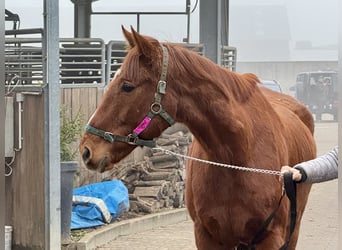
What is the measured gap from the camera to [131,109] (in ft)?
12.1

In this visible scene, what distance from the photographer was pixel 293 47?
51.6 ft

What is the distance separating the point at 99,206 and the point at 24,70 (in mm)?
1699

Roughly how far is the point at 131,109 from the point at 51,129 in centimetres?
284

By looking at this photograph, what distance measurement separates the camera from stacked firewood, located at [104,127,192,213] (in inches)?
350

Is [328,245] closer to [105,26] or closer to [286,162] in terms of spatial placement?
[286,162]

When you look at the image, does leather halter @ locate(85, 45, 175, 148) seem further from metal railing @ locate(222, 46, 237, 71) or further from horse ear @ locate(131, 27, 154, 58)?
metal railing @ locate(222, 46, 237, 71)

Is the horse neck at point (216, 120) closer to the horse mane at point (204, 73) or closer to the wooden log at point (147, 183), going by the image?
the horse mane at point (204, 73)

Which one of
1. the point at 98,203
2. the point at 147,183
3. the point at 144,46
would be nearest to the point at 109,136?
the point at 144,46

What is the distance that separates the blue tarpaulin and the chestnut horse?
11.5 ft

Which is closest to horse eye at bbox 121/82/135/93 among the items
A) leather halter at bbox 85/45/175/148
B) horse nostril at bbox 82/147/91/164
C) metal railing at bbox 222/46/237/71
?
leather halter at bbox 85/45/175/148

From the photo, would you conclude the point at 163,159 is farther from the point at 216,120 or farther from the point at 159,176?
the point at 216,120

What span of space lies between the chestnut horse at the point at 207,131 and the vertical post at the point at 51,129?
2370 millimetres

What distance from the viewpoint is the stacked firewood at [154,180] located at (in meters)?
8.90

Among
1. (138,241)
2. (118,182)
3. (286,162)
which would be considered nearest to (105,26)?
(118,182)
